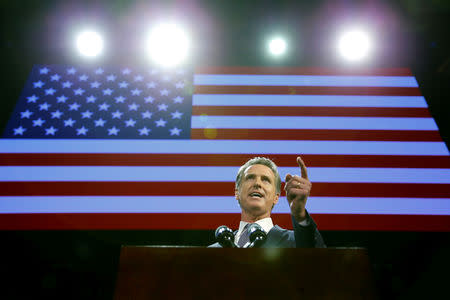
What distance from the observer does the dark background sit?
2.67m

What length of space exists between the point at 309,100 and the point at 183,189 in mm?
1664

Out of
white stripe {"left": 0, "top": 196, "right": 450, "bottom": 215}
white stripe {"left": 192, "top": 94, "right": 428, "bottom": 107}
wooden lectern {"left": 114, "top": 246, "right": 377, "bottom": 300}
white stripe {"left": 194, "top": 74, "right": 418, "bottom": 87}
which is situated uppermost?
white stripe {"left": 194, "top": 74, "right": 418, "bottom": 87}

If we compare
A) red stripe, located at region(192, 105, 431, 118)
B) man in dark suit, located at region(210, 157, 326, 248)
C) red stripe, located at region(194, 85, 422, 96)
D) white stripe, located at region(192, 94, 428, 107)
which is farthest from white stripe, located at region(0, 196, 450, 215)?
red stripe, located at region(194, 85, 422, 96)

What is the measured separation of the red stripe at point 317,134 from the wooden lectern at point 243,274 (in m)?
2.23

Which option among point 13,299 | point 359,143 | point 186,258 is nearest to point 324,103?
point 359,143

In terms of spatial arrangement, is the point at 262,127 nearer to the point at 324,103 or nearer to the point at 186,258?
the point at 324,103

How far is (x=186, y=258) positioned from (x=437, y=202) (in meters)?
2.64

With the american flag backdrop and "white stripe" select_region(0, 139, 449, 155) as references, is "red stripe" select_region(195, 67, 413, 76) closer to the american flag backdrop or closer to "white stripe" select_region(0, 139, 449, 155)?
the american flag backdrop

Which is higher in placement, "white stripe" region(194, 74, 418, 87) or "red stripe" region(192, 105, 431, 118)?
"white stripe" region(194, 74, 418, 87)

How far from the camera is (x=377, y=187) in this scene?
9.14ft

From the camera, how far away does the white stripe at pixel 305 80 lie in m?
3.52

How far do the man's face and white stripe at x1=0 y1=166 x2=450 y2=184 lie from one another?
0.76 m

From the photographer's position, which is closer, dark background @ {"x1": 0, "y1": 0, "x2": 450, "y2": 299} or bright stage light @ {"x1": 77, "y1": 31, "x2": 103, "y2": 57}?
dark background @ {"x1": 0, "y1": 0, "x2": 450, "y2": 299}

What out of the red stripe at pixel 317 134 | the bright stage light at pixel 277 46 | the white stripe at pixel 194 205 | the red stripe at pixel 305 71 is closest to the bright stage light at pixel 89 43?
the red stripe at pixel 305 71
